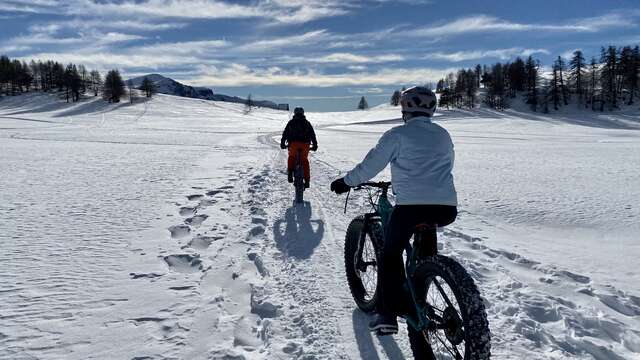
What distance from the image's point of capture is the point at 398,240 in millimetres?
3475

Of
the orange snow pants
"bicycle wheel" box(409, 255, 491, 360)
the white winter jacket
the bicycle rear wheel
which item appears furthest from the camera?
the orange snow pants

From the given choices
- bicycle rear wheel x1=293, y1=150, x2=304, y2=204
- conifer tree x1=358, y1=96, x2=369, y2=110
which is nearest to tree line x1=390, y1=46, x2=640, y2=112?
conifer tree x1=358, y1=96, x2=369, y2=110

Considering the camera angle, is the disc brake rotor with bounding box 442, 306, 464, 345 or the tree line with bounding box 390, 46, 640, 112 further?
the tree line with bounding box 390, 46, 640, 112

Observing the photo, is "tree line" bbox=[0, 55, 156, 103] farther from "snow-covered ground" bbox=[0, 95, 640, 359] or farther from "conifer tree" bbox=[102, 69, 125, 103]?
"snow-covered ground" bbox=[0, 95, 640, 359]

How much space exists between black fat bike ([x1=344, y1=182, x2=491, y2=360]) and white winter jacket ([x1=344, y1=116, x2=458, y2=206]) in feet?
0.83

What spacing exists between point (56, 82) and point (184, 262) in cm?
13498

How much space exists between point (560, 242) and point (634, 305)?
8.35 feet

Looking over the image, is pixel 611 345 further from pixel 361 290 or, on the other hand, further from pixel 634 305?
pixel 361 290

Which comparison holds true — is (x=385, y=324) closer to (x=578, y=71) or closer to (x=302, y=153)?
(x=302, y=153)

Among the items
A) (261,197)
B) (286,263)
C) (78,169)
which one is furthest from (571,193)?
(78,169)

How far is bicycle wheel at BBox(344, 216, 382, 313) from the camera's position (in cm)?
445

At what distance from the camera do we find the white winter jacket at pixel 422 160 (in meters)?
3.29

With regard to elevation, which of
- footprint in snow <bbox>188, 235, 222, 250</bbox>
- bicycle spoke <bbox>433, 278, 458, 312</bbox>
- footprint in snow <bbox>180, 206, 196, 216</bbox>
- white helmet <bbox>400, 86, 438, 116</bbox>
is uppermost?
white helmet <bbox>400, 86, 438, 116</bbox>

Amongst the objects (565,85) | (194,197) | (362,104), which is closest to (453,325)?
(194,197)
